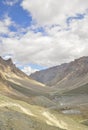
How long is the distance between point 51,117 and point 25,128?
4795 centimetres

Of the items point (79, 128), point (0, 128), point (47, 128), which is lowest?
point (0, 128)

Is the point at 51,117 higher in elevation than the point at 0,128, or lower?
higher

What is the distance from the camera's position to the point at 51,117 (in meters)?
108

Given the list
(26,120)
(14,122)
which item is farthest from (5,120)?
(26,120)

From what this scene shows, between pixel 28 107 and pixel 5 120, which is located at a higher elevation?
pixel 28 107

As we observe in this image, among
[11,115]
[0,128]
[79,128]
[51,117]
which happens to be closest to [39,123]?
[11,115]

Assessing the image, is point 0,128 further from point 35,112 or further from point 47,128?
point 35,112

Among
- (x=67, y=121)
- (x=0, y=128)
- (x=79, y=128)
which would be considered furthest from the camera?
(x=67, y=121)

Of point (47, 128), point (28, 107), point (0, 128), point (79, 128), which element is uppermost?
point (28, 107)

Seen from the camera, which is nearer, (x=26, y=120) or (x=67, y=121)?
(x=26, y=120)

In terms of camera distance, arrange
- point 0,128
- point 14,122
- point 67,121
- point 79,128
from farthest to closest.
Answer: point 67,121 < point 79,128 < point 14,122 < point 0,128

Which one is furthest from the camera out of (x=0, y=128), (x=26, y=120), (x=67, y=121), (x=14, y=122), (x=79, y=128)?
(x=67, y=121)

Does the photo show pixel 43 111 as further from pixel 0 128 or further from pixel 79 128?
pixel 0 128

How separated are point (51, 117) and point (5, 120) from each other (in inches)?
1954
